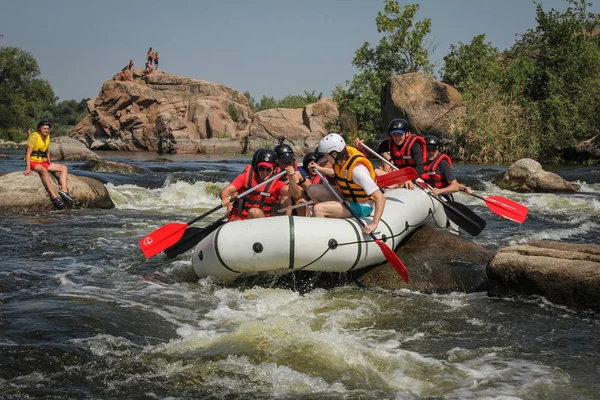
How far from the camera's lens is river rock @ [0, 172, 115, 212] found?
10125 mm

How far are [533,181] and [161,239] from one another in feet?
33.7

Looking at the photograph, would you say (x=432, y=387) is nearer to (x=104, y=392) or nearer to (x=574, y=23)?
(x=104, y=392)

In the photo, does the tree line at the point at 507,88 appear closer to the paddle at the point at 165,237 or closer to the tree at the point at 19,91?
the paddle at the point at 165,237

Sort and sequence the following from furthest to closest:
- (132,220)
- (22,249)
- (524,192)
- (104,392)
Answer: (524,192), (132,220), (22,249), (104,392)

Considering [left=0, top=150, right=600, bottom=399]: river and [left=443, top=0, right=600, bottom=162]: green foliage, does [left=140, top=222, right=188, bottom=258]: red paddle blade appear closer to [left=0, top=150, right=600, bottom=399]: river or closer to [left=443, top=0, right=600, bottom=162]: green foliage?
[left=0, top=150, right=600, bottom=399]: river

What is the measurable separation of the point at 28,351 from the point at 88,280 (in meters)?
2.14

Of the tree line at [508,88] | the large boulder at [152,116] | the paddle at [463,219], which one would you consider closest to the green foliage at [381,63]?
the tree line at [508,88]

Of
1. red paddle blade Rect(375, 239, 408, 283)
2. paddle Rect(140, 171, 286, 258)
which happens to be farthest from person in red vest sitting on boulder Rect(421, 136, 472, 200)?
paddle Rect(140, 171, 286, 258)

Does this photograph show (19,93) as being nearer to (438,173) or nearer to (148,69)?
(148,69)

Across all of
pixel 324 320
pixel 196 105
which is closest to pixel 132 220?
pixel 324 320

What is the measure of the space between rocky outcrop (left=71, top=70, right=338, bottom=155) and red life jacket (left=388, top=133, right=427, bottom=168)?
25835 mm

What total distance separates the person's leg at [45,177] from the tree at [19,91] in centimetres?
3343

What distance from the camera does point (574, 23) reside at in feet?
82.5

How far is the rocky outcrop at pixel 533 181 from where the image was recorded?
14198 millimetres
